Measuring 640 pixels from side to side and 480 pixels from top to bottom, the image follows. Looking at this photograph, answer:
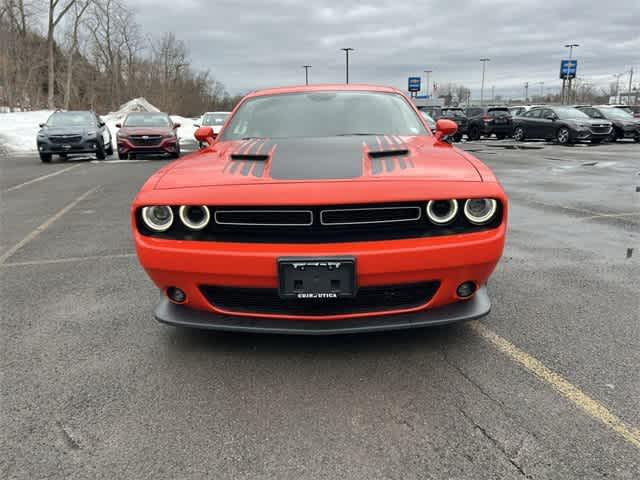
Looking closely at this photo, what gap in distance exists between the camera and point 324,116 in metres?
3.89

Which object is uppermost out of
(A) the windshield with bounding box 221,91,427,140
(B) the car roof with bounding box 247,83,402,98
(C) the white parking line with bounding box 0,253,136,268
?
(B) the car roof with bounding box 247,83,402,98

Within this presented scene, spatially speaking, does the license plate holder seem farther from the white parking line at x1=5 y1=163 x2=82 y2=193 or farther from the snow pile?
the snow pile

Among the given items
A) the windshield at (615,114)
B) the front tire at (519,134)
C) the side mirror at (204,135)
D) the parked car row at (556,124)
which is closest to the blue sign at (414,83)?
the parked car row at (556,124)

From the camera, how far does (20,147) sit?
2206 cm

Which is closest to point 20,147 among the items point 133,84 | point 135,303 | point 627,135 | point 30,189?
point 30,189

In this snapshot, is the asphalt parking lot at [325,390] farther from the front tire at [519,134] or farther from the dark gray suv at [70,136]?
the front tire at [519,134]

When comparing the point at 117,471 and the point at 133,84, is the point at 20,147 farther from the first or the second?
the point at 133,84

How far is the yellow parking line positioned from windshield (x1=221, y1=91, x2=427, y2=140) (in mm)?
1593

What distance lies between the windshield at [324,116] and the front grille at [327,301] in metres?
1.51

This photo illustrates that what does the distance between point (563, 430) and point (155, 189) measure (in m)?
2.20

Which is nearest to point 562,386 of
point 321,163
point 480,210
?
point 480,210

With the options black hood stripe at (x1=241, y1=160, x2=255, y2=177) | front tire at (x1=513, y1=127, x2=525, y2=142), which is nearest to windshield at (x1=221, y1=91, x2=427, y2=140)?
black hood stripe at (x1=241, y1=160, x2=255, y2=177)

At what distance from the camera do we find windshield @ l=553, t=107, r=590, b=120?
20.1 meters

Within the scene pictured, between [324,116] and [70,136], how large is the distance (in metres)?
13.7
